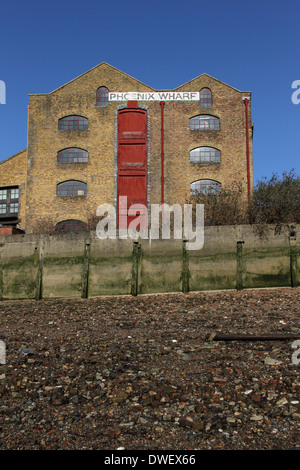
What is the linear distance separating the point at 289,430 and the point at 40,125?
809 inches

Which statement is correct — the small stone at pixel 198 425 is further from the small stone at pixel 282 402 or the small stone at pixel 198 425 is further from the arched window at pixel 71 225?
the arched window at pixel 71 225

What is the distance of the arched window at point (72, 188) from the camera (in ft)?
69.3

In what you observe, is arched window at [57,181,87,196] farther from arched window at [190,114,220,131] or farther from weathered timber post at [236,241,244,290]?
weathered timber post at [236,241,244,290]

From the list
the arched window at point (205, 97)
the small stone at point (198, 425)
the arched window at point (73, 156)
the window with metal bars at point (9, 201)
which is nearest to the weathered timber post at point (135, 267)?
the small stone at point (198, 425)

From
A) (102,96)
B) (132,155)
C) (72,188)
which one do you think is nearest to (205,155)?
(132,155)

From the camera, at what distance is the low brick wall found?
12.7 m

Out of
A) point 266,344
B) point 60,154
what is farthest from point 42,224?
point 266,344

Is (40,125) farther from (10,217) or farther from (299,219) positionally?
(299,219)

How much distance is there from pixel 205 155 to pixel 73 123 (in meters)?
7.54

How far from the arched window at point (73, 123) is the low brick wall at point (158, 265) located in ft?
32.5

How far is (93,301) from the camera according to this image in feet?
41.7

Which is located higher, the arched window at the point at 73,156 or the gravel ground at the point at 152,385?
the arched window at the point at 73,156

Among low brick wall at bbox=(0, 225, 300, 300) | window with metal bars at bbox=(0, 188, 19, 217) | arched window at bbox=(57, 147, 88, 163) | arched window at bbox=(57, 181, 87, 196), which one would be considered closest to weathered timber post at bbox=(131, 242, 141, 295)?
low brick wall at bbox=(0, 225, 300, 300)

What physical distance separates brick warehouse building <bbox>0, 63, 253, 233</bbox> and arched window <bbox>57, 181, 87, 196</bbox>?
5cm
